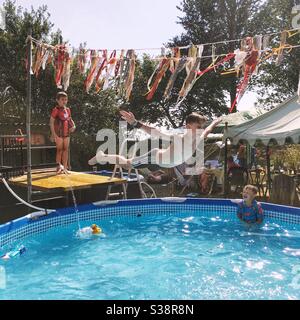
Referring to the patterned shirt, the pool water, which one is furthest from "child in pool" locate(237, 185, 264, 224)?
the pool water

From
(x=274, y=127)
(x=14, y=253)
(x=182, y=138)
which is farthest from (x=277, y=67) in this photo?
(x=14, y=253)

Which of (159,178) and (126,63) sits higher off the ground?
(126,63)

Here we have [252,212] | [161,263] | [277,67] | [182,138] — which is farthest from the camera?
[277,67]

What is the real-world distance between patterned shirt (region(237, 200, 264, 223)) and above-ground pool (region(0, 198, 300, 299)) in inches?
8.5

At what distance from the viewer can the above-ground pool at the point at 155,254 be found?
436cm

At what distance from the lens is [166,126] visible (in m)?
25.7

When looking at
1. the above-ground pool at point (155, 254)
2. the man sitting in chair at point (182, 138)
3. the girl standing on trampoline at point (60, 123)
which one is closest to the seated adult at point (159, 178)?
the above-ground pool at point (155, 254)

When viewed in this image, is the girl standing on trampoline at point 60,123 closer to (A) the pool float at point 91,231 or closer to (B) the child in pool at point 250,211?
(A) the pool float at point 91,231

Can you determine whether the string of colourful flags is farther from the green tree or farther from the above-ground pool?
the green tree

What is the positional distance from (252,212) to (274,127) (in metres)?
2.72

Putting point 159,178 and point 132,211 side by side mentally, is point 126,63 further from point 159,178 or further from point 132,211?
point 159,178

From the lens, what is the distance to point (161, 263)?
5309mm
